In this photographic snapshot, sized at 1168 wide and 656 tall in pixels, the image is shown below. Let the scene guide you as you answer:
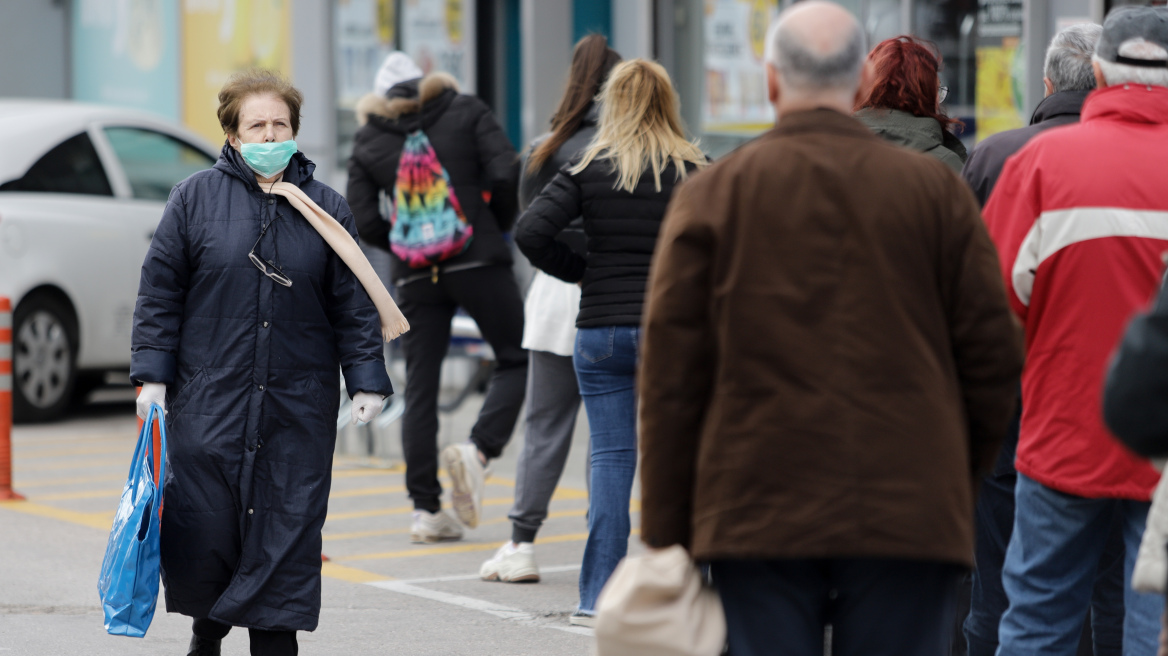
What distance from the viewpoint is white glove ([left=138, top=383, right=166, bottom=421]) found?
427 centimetres

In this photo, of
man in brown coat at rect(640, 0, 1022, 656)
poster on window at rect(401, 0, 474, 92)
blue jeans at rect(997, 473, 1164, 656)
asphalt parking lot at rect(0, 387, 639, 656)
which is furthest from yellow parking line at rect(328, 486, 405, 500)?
poster on window at rect(401, 0, 474, 92)

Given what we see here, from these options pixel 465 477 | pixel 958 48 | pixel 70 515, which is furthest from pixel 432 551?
pixel 958 48

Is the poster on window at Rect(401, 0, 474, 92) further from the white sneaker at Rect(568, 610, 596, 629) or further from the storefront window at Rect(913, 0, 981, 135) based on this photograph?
the white sneaker at Rect(568, 610, 596, 629)

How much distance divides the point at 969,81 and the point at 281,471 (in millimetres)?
7194

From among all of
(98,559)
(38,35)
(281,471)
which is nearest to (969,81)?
(98,559)

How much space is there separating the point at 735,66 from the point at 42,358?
577cm

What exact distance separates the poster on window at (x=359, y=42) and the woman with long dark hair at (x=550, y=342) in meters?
8.63

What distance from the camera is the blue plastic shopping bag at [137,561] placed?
4.18m

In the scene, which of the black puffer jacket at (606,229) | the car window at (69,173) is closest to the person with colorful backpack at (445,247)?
the black puffer jacket at (606,229)

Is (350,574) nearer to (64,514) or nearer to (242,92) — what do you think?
(64,514)

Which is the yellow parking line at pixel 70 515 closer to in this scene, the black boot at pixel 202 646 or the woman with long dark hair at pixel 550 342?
the woman with long dark hair at pixel 550 342

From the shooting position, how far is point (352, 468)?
9453 mm

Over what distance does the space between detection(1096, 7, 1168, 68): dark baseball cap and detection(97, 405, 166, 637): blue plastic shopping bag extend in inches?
100

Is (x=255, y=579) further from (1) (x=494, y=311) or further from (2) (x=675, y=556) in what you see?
(1) (x=494, y=311)
